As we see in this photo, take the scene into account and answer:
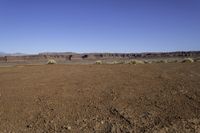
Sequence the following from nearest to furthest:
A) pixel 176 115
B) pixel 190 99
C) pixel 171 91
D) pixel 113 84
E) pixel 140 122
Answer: pixel 140 122, pixel 176 115, pixel 190 99, pixel 171 91, pixel 113 84

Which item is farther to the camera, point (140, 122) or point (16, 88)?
point (16, 88)

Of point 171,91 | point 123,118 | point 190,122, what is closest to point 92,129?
point 123,118

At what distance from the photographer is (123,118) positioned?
834 cm

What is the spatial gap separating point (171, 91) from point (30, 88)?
5996 millimetres

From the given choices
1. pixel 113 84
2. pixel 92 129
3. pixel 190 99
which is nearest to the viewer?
pixel 92 129

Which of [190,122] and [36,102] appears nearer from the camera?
[190,122]

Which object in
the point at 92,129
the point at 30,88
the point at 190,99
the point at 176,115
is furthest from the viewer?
the point at 30,88

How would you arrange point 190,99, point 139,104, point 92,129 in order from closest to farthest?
1. point 92,129
2. point 139,104
3. point 190,99

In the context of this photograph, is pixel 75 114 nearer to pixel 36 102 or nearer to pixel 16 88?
pixel 36 102

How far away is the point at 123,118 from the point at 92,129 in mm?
1180

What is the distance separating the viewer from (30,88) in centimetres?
1305

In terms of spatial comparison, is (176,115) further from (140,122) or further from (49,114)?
(49,114)

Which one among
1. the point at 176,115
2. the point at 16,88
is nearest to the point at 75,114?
the point at 176,115

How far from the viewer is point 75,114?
883 centimetres
